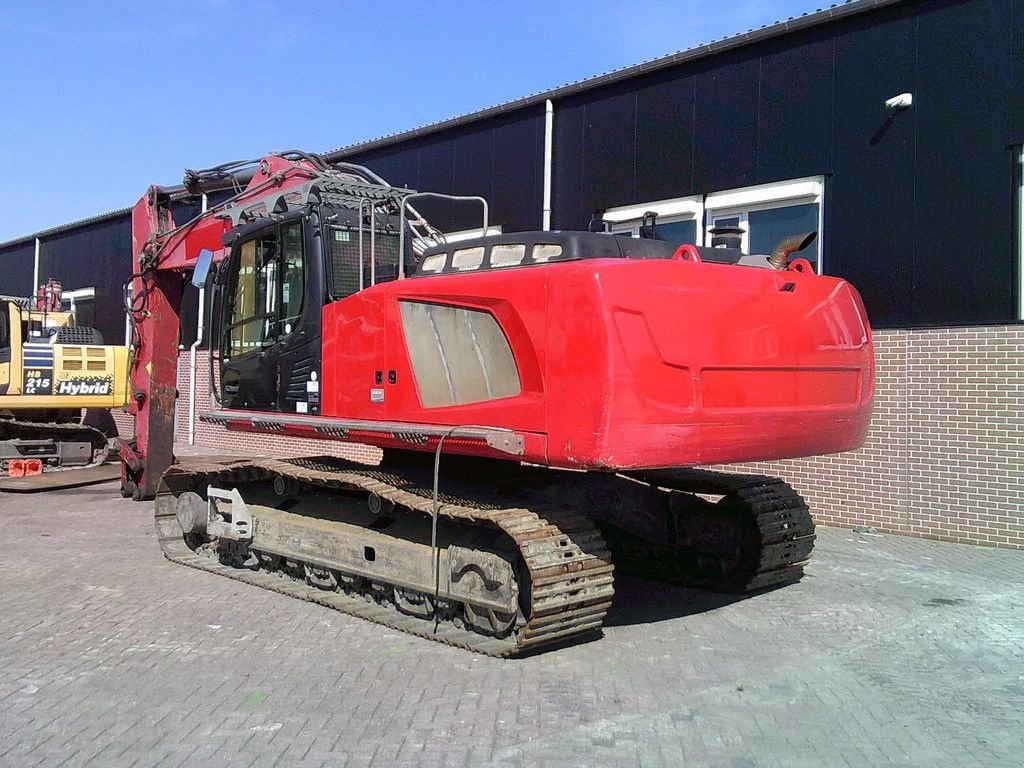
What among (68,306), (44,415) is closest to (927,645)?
(44,415)

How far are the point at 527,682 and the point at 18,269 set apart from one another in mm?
25625

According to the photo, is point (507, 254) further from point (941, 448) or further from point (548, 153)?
point (548, 153)

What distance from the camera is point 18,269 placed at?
25547 mm

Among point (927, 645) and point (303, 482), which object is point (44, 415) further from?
point (927, 645)

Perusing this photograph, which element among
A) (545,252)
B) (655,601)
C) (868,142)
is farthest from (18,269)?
(545,252)

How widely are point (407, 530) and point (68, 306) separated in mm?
19994

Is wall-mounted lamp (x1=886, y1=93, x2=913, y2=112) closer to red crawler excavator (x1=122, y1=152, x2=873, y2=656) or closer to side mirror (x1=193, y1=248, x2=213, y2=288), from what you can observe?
red crawler excavator (x1=122, y1=152, x2=873, y2=656)

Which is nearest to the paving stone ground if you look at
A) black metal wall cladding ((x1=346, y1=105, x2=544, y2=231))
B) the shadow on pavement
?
the shadow on pavement

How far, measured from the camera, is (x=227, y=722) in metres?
4.26

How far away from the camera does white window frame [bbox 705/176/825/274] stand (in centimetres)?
981

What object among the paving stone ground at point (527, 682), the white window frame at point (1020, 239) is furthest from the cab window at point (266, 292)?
the white window frame at point (1020, 239)

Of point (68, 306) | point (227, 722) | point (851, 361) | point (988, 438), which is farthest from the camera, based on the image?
point (68, 306)

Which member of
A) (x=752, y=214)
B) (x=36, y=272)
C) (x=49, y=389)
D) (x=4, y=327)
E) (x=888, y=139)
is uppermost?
(x=36, y=272)

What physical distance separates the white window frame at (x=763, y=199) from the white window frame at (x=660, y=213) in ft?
0.43
